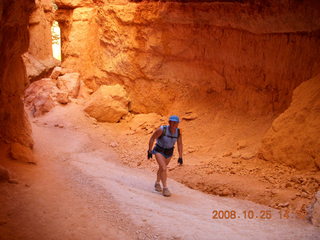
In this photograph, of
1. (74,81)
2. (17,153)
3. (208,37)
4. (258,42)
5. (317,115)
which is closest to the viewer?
(17,153)

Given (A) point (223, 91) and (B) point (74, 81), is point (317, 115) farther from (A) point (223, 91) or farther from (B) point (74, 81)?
(B) point (74, 81)

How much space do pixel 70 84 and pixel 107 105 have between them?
172 centimetres

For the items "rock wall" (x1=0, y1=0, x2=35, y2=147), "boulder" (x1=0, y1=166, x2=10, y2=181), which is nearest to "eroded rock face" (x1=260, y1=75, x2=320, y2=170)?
"rock wall" (x1=0, y1=0, x2=35, y2=147)

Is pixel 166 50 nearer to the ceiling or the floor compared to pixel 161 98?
nearer to the ceiling

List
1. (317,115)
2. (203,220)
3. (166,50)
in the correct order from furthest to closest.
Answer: (166,50), (317,115), (203,220)

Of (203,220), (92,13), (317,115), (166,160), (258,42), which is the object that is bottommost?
(203,220)

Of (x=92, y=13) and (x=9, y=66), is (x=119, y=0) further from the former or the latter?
(x=9, y=66)

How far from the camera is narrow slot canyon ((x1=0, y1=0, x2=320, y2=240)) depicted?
14.5 ft

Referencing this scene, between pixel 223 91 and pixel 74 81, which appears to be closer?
pixel 223 91

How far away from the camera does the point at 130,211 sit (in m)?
4.37

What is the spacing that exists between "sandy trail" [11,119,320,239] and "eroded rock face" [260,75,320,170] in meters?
1.50

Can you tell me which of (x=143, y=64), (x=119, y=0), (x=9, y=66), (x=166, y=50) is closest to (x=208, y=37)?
(x=166, y=50)

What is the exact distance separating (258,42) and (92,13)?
20.1 feet

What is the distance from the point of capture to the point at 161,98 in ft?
34.8
